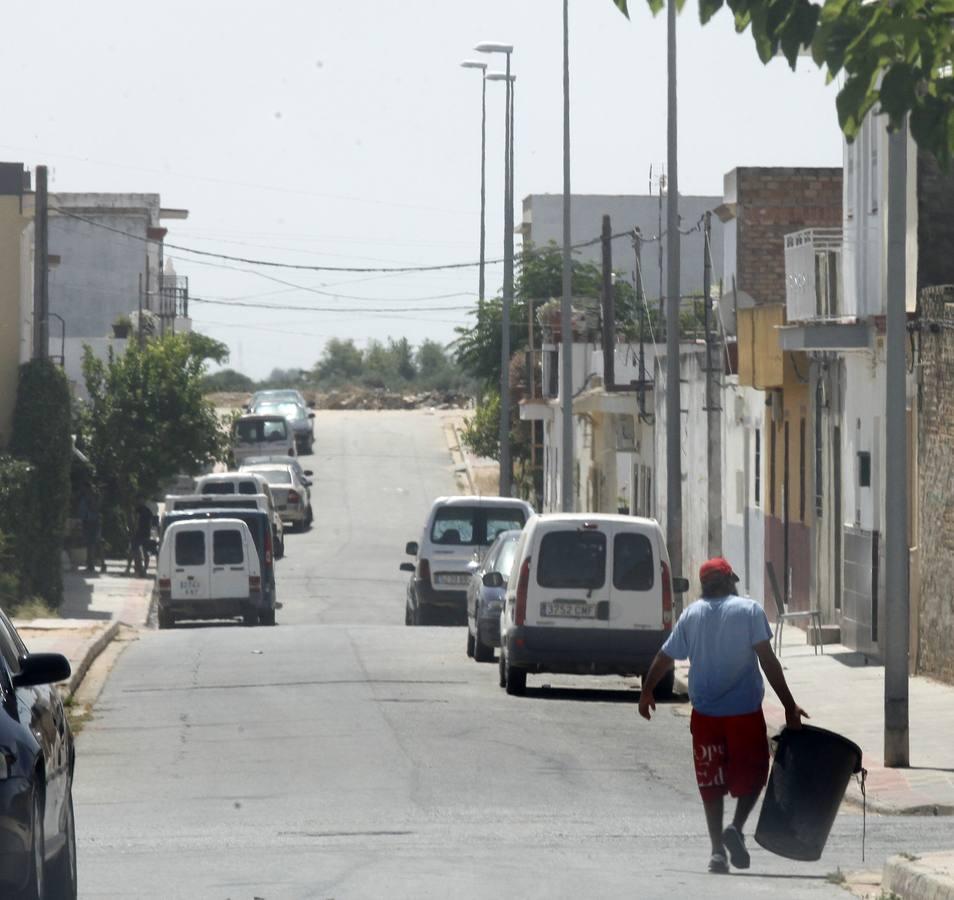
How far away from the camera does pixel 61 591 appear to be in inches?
1437

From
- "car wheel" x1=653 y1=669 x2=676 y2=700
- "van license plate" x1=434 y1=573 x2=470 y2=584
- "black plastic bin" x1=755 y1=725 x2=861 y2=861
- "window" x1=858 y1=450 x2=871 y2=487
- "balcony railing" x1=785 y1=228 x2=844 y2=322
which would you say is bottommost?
"car wheel" x1=653 y1=669 x2=676 y2=700

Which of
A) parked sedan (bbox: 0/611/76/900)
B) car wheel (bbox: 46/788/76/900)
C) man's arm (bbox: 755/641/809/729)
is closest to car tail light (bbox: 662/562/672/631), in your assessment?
man's arm (bbox: 755/641/809/729)

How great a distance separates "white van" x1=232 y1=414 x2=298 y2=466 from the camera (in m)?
68.1

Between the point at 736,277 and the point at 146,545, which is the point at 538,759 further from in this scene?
the point at 146,545

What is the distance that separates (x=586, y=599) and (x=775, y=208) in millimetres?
21255

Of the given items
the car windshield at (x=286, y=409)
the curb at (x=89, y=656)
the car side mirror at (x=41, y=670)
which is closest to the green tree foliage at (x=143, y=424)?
the curb at (x=89, y=656)

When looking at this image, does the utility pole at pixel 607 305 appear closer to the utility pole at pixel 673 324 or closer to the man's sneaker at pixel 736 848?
the utility pole at pixel 673 324

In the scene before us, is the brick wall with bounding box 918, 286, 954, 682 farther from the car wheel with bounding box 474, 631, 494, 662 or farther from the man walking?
the man walking

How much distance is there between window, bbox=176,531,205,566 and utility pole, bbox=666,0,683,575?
9463 millimetres

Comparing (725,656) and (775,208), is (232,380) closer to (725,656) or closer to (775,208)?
(775,208)

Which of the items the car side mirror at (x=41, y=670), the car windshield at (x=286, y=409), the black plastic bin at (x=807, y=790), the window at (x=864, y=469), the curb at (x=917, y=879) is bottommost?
the curb at (x=917, y=879)

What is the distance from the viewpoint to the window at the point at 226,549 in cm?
3412

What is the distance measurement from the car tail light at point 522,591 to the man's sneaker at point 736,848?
30.8 feet

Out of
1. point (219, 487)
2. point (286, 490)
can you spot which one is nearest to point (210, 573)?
point (219, 487)
